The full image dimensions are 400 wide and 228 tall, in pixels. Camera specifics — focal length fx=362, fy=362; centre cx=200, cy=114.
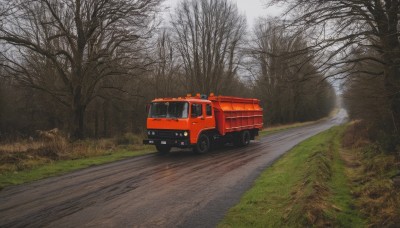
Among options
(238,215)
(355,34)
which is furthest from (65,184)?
(355,34)

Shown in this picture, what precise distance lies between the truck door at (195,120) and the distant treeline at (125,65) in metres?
3.24

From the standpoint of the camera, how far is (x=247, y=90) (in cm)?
5522

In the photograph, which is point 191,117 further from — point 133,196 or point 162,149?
point 133,196

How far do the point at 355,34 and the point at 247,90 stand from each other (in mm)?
43696

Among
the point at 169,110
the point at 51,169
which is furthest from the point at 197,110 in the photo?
the point at 51,169

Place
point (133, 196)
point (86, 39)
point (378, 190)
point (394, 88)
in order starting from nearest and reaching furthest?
1. point (378, 190)
2. point (133, 196)
3. point (394, 88)
4. point (86, 39)

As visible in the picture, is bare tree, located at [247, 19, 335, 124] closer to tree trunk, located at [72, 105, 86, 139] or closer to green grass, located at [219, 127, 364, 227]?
green grass, located at [219, 127, 364, 227]

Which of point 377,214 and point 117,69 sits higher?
point 117,69

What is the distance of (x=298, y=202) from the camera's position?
Result: 7.04m

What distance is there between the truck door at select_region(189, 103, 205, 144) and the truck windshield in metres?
0.33

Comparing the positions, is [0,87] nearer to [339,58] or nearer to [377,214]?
[339,58]

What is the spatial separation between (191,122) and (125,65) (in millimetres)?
7758

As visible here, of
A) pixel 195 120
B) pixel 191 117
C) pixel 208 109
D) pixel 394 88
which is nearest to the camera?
pixel 394 88

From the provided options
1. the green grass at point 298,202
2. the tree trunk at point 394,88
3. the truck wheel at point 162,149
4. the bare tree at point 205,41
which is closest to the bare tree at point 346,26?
the tree trunk at point 394,88
